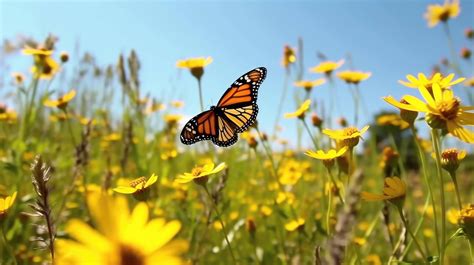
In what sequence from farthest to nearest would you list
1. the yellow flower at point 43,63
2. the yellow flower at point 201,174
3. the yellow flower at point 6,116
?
1. the yellow flower at point 6,116
2. the yellow flower at point 43,63
3. the yellow flower at point 201,174

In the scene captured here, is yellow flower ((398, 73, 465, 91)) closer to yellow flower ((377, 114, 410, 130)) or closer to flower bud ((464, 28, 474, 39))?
yellow flower ((377, 114, 410, 130))

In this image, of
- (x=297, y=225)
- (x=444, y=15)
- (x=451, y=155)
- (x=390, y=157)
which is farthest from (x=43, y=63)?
(x=444, y=15)

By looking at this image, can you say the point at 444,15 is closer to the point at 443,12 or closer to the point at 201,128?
the point at 443,12

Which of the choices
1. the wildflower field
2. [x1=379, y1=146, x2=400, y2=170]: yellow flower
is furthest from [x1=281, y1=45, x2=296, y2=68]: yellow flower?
[x1=379, y1=146, x2=400, y2=170]: yellow flower

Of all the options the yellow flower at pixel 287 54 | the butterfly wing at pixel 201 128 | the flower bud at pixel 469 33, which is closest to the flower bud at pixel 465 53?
the flower bud at pixel 469 33

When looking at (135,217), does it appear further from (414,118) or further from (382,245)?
(382,245)

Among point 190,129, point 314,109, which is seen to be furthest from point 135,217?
point 314,109

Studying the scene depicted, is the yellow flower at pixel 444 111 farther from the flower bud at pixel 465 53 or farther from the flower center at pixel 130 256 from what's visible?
the flower bud at pixel 465 53
